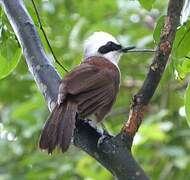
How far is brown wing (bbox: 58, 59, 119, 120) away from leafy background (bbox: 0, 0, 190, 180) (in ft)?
3.53

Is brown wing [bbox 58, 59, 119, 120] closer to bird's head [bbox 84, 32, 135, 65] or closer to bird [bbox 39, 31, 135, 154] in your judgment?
bird [bbox 39, 31, 135, 154]

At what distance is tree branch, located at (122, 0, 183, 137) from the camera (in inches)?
73.7

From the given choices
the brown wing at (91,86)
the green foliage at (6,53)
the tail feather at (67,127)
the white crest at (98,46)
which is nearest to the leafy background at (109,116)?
the white crest at (98,46)

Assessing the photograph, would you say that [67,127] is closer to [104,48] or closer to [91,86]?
[91,86]

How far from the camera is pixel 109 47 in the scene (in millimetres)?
3568

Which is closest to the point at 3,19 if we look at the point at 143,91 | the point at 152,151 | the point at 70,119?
the point at 70,119

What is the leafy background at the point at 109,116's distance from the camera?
416 cm

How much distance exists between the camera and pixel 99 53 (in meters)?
3.57

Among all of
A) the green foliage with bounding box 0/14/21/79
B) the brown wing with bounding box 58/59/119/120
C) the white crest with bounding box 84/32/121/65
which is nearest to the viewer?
the brown wing with bounding box 58/59/119/120

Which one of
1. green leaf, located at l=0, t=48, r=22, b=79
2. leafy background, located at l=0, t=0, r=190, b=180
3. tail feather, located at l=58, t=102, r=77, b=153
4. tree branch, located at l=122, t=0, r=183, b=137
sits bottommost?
leafy background, located at l=0, t=0, r=190, b=180

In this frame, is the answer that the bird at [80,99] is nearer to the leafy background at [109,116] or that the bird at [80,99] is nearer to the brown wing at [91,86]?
the brown wing at [91,86]

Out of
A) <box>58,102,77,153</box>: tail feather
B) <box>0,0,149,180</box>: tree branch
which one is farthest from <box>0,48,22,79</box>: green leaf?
<box>58,102,77,153</box>: tail feather

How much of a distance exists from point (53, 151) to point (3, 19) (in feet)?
2.54

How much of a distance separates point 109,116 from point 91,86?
75.0 inches
